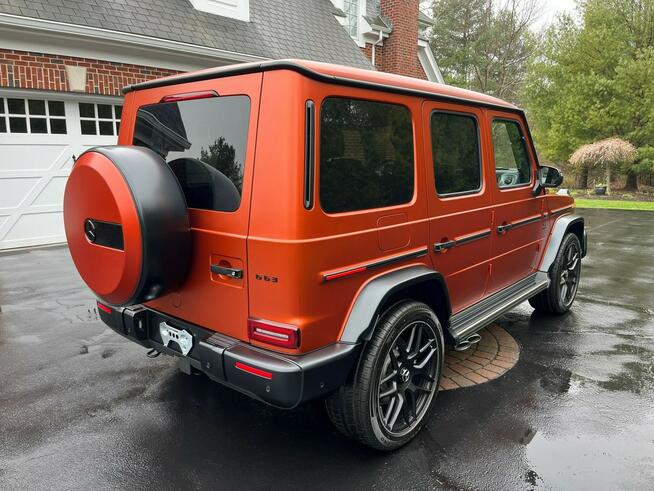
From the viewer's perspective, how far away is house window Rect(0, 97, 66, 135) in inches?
303

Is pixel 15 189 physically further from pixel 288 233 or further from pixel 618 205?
pixel 618 205

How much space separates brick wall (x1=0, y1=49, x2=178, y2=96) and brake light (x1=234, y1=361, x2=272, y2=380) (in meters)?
7.22

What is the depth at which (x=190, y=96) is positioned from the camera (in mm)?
2742

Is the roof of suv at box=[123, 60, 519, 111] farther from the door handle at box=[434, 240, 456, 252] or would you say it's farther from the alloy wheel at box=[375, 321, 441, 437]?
the alloy wheel at box=[375, 321, 441, 437]

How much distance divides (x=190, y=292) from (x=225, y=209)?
53cm

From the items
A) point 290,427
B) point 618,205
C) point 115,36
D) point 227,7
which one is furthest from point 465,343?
point 618,205

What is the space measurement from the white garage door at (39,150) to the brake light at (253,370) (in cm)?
734

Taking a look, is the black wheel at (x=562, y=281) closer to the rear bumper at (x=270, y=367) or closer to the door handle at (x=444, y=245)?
the door handle at (x=444, y=245)

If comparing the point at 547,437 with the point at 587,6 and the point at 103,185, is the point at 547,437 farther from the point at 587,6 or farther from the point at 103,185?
the point at 587,6

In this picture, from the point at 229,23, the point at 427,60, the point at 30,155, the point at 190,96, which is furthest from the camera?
the point at 427,60

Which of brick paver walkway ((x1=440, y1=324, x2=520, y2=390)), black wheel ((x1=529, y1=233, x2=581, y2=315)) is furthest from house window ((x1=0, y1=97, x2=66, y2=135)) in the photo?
black wheel ((x1=529, y1=233, x2=581, y2=315))

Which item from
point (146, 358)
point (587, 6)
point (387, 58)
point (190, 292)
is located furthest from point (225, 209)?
point (587, 6)

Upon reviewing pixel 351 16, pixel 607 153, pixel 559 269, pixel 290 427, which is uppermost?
pixel 351 16

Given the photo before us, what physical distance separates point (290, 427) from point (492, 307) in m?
1.74
